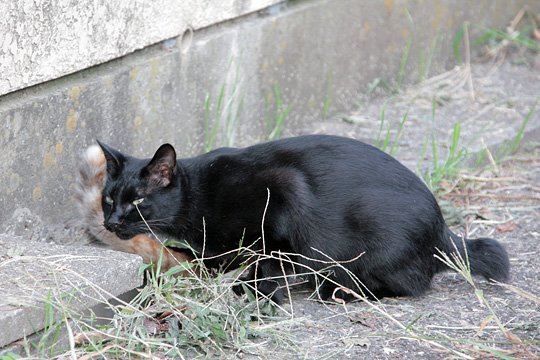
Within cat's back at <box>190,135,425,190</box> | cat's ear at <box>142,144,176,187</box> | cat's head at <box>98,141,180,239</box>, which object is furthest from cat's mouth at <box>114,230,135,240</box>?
cat's back at <box>190,135,425,190</box>

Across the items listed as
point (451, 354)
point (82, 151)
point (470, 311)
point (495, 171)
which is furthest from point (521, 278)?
point (82, 151)

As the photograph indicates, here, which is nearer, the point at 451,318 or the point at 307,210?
the point at 451,318

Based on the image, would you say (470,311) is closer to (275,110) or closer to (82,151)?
(82,151)

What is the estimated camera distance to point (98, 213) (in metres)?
3.52

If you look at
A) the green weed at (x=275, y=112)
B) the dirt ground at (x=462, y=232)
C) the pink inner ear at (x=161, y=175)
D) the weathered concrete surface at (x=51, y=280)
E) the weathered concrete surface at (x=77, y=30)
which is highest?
the weathered concrete surface at (x=77, y=30)

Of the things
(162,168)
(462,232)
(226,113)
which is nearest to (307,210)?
(162,168)

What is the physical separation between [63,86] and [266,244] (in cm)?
100

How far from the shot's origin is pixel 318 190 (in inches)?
127

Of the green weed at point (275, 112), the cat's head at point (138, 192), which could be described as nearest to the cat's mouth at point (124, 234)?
the cat's head at point (138, 192)

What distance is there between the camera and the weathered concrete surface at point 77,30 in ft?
10.4

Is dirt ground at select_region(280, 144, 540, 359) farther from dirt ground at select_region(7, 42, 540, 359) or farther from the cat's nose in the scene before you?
the cat's nose

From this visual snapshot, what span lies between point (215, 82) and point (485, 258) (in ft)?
5.31

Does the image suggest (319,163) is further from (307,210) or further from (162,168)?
(162,168)

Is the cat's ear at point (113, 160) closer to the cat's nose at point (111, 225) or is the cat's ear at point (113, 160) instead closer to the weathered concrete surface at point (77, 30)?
the cat's nose at point (111, 225)
